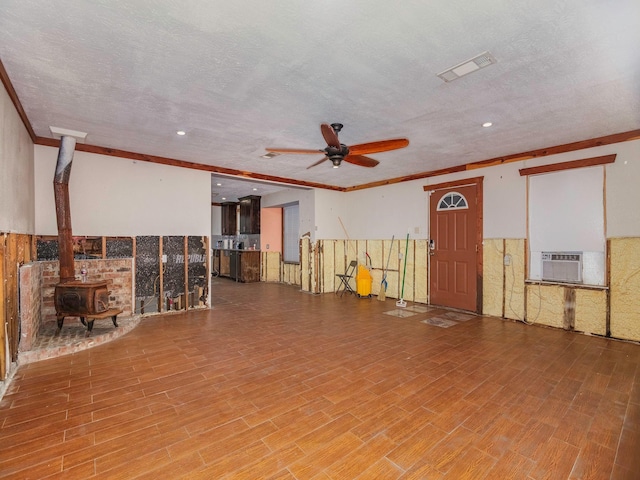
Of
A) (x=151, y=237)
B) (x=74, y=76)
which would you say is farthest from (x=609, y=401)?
(x=151, y=237)

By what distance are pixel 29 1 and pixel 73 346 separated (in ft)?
11.6

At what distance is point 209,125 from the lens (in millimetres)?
3992

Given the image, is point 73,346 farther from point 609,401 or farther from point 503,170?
point 503,170

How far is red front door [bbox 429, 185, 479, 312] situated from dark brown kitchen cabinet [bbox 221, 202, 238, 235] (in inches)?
281

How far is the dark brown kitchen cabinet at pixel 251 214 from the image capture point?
1021 cm

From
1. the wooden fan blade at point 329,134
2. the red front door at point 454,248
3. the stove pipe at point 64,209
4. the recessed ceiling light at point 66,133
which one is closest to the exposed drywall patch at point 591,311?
the red front door at point 454,248

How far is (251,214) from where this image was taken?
33.8ft

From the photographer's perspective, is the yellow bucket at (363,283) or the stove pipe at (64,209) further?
the yellow bucket at (363,283)

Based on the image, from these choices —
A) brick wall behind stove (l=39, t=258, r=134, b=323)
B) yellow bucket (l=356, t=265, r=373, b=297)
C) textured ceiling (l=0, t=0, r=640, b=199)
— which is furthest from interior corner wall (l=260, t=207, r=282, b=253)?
textured ceiling (l=0, t=0, r=640, b=199)

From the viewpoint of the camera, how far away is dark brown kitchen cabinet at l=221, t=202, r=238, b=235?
441 inches

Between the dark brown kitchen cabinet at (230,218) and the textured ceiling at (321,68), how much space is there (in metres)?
6.73

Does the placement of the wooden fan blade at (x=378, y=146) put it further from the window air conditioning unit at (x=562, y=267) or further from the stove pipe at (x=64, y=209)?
the stove pipe at (x=64, y=209)

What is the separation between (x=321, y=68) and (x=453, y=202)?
462cm

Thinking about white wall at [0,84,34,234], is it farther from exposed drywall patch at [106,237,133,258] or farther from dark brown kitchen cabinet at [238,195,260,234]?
dark brown kitchen cabinet at [238,195,260,234]
